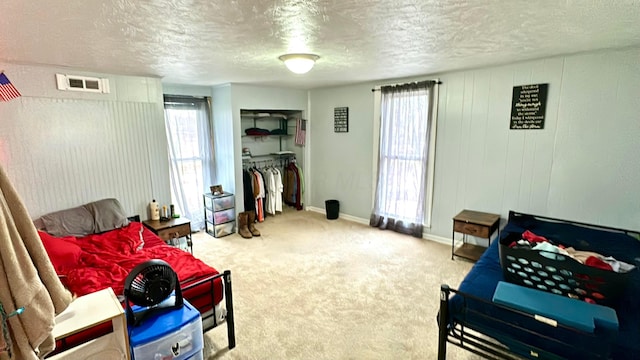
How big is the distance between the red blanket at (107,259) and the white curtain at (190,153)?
1.72m

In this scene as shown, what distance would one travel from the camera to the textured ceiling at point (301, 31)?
1.72 metres

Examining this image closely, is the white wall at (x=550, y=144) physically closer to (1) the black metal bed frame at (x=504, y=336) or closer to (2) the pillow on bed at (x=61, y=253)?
(1) the black metal bed frame at (x=504, y=336)

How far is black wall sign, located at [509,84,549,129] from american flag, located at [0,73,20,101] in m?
5.23

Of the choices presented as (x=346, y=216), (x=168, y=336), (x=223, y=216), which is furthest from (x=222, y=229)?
(x=168, y=336)

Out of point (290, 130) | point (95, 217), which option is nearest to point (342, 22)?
point (95, 217)

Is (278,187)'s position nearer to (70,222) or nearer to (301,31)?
(70,222)

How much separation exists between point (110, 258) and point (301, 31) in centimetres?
251

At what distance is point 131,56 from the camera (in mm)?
2807

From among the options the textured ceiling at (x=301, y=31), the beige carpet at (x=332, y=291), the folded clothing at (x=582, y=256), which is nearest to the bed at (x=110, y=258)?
the beige carpet at (x=332, y=291)

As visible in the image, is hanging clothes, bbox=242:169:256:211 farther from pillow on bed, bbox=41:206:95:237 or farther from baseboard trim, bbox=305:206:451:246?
pillow on bed, bbox=41:206:95:237

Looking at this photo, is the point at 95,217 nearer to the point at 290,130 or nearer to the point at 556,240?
the point at 290,130

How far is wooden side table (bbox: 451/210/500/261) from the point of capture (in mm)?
3635

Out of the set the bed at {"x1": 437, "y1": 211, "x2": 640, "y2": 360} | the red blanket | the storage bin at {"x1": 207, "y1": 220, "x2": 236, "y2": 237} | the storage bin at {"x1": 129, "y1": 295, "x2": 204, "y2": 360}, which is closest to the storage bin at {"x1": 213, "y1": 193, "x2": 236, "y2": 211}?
the storage bin at {"x1": 207, "y1": 220, "x2": 236, "y2": 237}

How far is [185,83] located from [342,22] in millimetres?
3521
